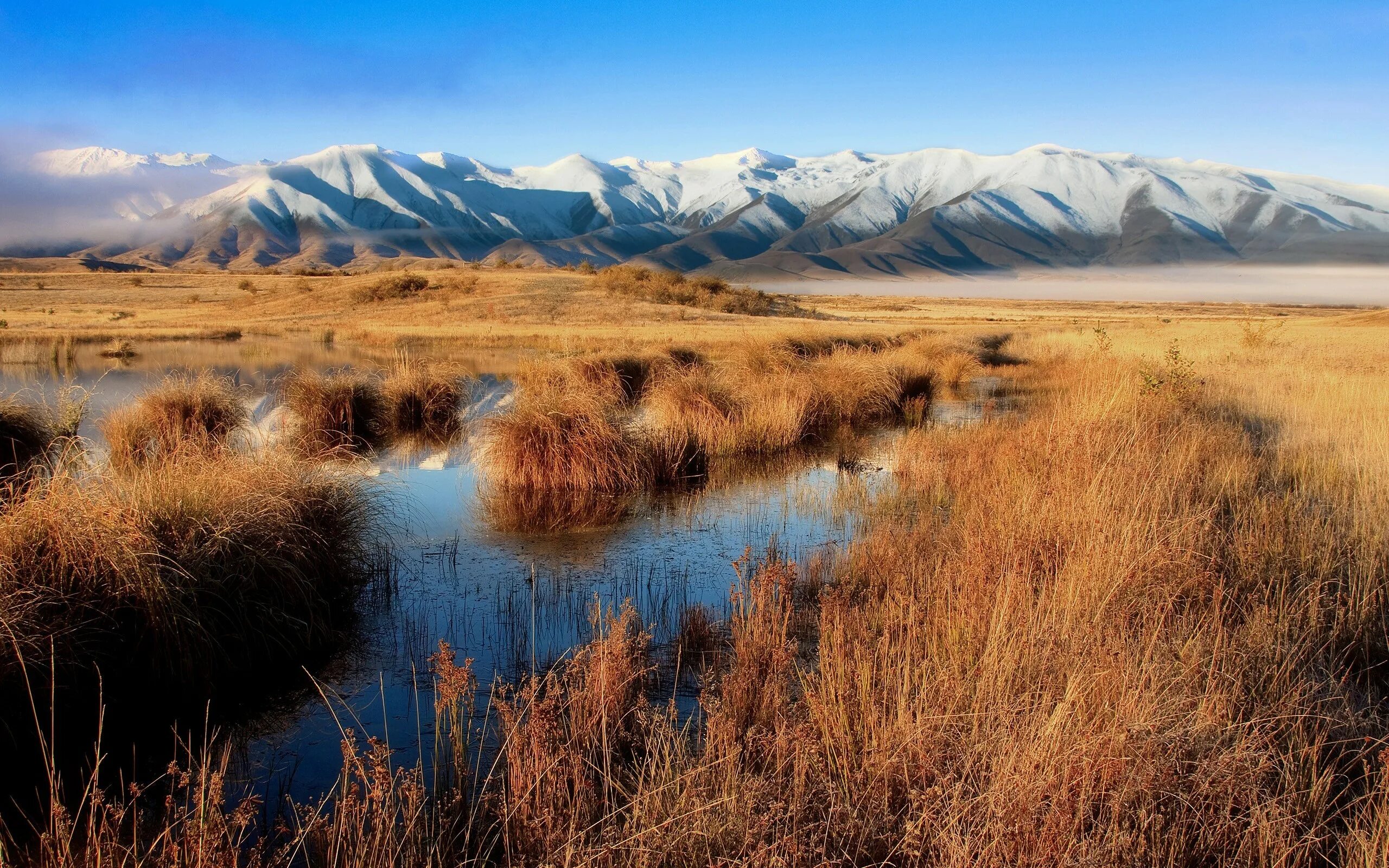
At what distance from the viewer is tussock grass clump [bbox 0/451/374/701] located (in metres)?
5.39

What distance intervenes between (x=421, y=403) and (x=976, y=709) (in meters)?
16.1

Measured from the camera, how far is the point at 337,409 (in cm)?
1669

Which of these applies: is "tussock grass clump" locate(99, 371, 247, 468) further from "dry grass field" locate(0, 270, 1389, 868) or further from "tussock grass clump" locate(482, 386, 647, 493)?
"dry grass field" locate(0, 270, 1389, 868)

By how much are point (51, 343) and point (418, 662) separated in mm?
31572

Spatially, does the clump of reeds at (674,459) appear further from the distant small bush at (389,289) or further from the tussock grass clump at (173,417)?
the distant small bush at (389,289)

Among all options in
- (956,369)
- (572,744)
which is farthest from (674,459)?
(956,369)

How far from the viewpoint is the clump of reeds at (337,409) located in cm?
1567

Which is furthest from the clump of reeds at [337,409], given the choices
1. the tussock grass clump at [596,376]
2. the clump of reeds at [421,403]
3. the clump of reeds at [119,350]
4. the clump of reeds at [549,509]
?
the clump of reeds at [119,350]

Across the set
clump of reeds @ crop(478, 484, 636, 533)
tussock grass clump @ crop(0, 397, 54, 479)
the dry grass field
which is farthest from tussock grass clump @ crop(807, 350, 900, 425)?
tussock grass clump @ crop(0, 397, 54, 479)

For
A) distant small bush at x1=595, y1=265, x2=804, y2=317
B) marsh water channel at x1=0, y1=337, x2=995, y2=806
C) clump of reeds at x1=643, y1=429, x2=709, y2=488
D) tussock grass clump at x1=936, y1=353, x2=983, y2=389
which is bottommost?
marsh water channel at x1=0, y1=337, x2=995, y2=806

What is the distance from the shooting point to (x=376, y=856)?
3.64 m

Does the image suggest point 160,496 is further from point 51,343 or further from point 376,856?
point 51,343

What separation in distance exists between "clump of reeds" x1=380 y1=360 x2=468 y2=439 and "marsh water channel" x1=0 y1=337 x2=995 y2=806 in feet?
4.78

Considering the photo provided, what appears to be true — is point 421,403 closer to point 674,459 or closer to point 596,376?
point 596,376
